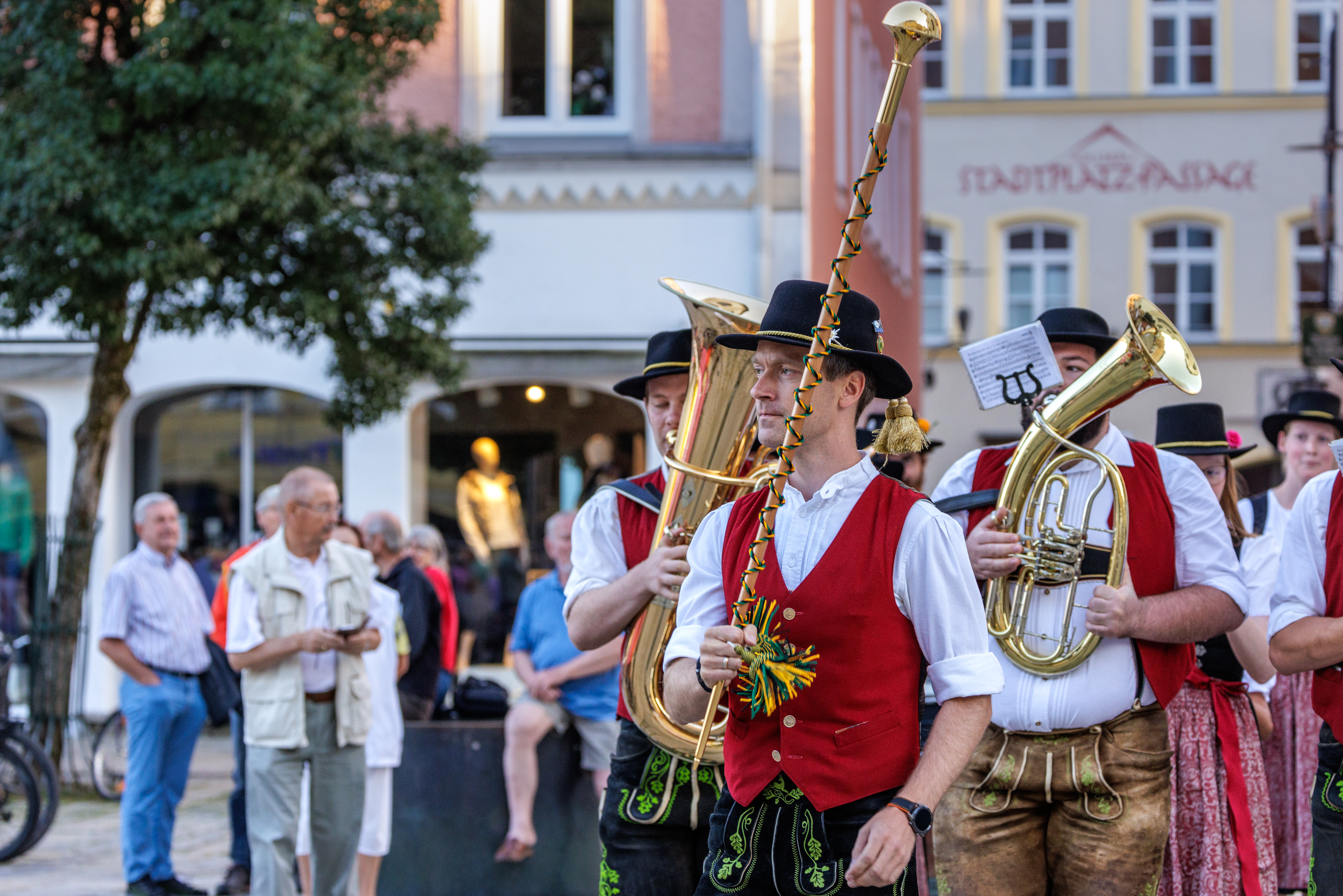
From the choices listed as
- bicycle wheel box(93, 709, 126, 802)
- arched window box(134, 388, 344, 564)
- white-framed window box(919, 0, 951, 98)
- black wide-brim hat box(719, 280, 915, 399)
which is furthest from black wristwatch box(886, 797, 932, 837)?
white-framed window box(919, 0, 951, 98)

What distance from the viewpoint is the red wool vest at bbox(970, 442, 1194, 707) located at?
390 centimetres

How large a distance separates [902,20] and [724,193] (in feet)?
37.7

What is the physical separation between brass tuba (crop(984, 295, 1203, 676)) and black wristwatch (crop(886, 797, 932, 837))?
3.94 ft

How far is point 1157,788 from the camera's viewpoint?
12.7 feet

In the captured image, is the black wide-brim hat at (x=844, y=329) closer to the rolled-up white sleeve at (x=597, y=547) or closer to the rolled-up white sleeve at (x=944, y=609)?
the rolled-up white sleeve at (x=944, y=609)

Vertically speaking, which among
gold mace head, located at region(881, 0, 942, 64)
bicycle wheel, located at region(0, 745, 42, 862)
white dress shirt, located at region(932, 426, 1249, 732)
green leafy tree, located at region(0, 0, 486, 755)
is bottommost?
bicycle wheel, located at region(0, 745, 42, 862)

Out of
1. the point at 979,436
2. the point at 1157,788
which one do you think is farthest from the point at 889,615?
the point at 979,436

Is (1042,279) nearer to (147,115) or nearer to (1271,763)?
(147,115)

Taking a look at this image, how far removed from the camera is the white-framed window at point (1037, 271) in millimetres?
22969

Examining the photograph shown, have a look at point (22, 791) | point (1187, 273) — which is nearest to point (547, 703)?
point (22, 791)

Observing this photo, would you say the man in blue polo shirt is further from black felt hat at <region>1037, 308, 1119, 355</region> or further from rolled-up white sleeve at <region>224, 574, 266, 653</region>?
black felt hat at <region>1037, 308, 1119, 355</region>

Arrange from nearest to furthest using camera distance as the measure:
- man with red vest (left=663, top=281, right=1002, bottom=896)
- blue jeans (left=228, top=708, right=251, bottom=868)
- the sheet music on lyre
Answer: man with red vest (left=663, top=281, right=1002, bottom=896) < the sheet music on lyre < blue jeans (left=228, top=708, right=251, bottom=868)

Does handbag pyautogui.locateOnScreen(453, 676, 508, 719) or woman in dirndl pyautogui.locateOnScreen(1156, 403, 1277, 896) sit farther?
handbag pyautogui.locateOnScreen(453, 676, 508, 719)

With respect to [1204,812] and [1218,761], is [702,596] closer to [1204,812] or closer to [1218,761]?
[1204,812]
